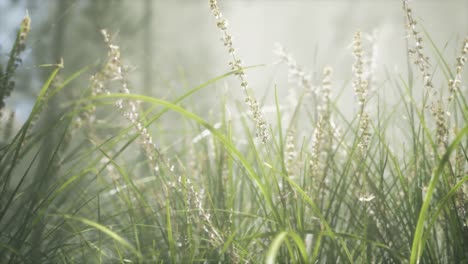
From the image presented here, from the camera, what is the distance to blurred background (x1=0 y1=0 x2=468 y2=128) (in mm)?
2100

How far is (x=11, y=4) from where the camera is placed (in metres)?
9.80

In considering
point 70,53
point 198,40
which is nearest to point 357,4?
point 198,40

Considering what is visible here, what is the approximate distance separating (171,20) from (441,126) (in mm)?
16411

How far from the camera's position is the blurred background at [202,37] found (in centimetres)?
210

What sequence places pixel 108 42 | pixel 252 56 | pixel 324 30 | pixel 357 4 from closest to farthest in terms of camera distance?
pixel 108 42, pixel 252 56, pixel 357 4, pixel 324 30

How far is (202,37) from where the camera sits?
17219 millimetres

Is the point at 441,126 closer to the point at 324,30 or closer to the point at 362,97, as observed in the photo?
A: the point at 362,97

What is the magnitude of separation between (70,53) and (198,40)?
21.2ft

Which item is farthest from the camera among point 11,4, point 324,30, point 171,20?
point 324,30

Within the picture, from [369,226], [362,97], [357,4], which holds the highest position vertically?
[357,4]

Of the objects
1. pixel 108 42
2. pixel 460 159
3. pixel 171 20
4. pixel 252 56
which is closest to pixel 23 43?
pixel 108 42

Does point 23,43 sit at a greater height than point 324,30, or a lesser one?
lesser

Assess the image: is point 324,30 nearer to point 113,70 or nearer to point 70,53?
point 70,53

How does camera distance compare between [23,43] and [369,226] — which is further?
[369,226]
